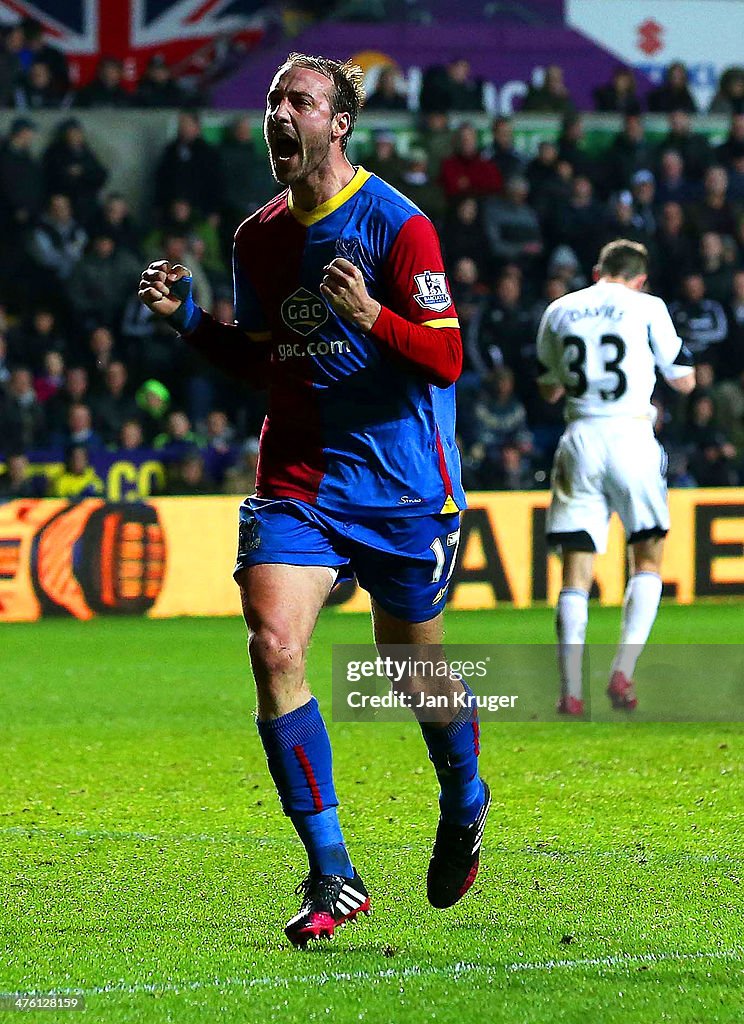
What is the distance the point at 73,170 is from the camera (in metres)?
16.0

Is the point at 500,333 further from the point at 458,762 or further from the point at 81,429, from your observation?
the point at 458,762

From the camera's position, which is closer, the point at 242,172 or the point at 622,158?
the point at 242,172

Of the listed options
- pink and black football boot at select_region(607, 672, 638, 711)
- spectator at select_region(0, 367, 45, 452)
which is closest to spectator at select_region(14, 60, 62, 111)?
spectator at select_region(0, 367, 45, 452)

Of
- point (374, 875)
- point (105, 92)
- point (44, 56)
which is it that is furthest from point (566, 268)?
point (374, 875)


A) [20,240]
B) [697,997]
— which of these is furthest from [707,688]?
[20,240]

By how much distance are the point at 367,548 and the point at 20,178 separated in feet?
40.6

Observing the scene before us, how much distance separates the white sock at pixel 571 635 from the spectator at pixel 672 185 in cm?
1016

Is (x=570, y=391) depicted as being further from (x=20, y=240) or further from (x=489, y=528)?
(x=20, y=240)

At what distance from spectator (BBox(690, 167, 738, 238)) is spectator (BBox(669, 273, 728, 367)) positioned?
1007 millimetres

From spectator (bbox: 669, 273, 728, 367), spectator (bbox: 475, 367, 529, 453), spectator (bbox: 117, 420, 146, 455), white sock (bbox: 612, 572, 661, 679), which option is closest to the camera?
white sock (bbox: 612, 572, 661, 679)

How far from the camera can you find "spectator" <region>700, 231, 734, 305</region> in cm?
1666

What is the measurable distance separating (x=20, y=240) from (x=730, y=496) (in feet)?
23.1

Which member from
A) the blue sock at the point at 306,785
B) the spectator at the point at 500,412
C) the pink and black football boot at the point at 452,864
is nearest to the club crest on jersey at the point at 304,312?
the blue sock at the point at 306,785

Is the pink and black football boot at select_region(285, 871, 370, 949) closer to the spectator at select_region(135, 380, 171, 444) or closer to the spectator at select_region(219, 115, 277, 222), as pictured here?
the spectator at select_region(135, 380, 171, 444)
